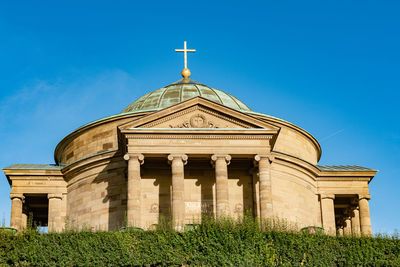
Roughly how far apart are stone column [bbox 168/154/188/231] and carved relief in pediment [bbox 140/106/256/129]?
8.03 ft

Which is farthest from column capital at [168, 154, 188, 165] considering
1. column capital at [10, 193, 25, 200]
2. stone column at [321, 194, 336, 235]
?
stone column at [321, 194, 336, 235]

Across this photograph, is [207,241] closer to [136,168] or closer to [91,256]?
[91,256]

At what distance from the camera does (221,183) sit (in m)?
44.8

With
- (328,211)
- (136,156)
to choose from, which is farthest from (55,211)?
(328,211)

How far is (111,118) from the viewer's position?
175ft

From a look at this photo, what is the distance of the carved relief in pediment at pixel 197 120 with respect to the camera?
47.0 m

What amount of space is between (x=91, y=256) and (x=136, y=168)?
30.0 feet

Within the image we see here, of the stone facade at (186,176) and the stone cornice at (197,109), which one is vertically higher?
the stone cornice at (197,109)

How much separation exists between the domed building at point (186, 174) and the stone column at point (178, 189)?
0.21ft

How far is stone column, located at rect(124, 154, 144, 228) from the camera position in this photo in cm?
4325

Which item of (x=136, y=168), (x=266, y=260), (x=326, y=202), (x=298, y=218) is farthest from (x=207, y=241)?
(x=326, y=202)

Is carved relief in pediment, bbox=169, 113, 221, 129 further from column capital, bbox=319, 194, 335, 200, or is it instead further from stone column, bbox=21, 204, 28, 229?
stone column, bbox=21, 204, 28, 229

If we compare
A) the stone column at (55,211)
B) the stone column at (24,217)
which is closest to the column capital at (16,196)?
A: the stone column at (24,217)

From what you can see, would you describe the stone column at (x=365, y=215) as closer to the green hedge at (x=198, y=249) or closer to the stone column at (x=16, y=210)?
the green hedge at (x=198, y=249)
